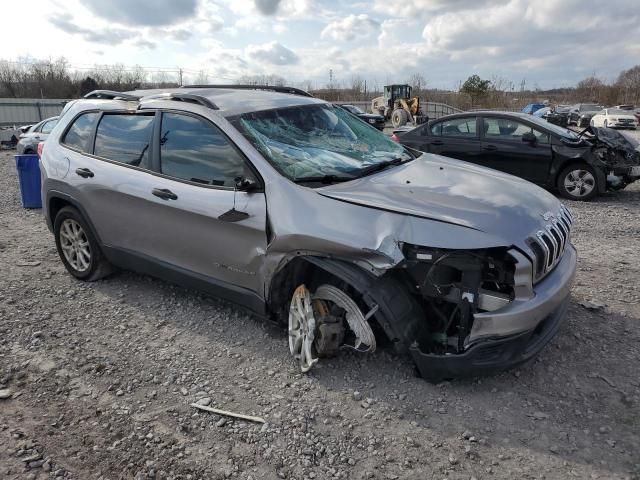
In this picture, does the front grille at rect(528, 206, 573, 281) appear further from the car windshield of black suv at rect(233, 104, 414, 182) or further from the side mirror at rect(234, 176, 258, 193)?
the side mirror at rect(234, 176, 258, 193)

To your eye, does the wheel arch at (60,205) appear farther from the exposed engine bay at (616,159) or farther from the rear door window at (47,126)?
the rear door window at (47,126)

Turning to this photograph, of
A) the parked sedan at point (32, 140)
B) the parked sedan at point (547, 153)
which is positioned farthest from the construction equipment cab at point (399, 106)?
the parked sedan at point (547, 153)

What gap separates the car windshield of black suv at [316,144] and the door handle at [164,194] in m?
0.73

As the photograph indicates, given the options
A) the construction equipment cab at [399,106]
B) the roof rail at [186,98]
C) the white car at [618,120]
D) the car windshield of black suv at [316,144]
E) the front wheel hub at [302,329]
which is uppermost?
the construction equipment cab at [399,106]

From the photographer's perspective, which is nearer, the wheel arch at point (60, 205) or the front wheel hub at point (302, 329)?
the front wheel hub at point (302, 329)

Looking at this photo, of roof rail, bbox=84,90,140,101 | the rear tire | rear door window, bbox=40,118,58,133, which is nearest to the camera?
roof rail, bbox=84,90,140,101

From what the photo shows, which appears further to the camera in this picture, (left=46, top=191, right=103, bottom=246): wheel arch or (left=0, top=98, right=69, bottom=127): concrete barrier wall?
(left=0, top=98, right=69, bottom=127): concrete barrier wall

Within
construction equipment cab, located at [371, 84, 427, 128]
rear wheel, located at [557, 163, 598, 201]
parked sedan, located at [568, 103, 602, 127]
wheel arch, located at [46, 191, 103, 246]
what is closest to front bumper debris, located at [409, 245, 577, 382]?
wheel arch, located at [46, 191, 103, 246]

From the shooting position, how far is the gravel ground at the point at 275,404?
101 inches

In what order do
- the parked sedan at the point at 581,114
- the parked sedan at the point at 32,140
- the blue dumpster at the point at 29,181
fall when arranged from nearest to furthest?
the blue dumpster at the point at 29,181 → the parked sedan at the point at 32,140 → the parked sedan at the point at 581,114

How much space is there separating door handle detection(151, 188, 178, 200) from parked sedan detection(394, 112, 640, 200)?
6857mm

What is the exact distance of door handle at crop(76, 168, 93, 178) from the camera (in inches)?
174

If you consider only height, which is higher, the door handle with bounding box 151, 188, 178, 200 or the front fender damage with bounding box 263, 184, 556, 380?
the door handle with bounding box 151, 188, 178, 200

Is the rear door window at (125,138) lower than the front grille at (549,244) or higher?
higher
